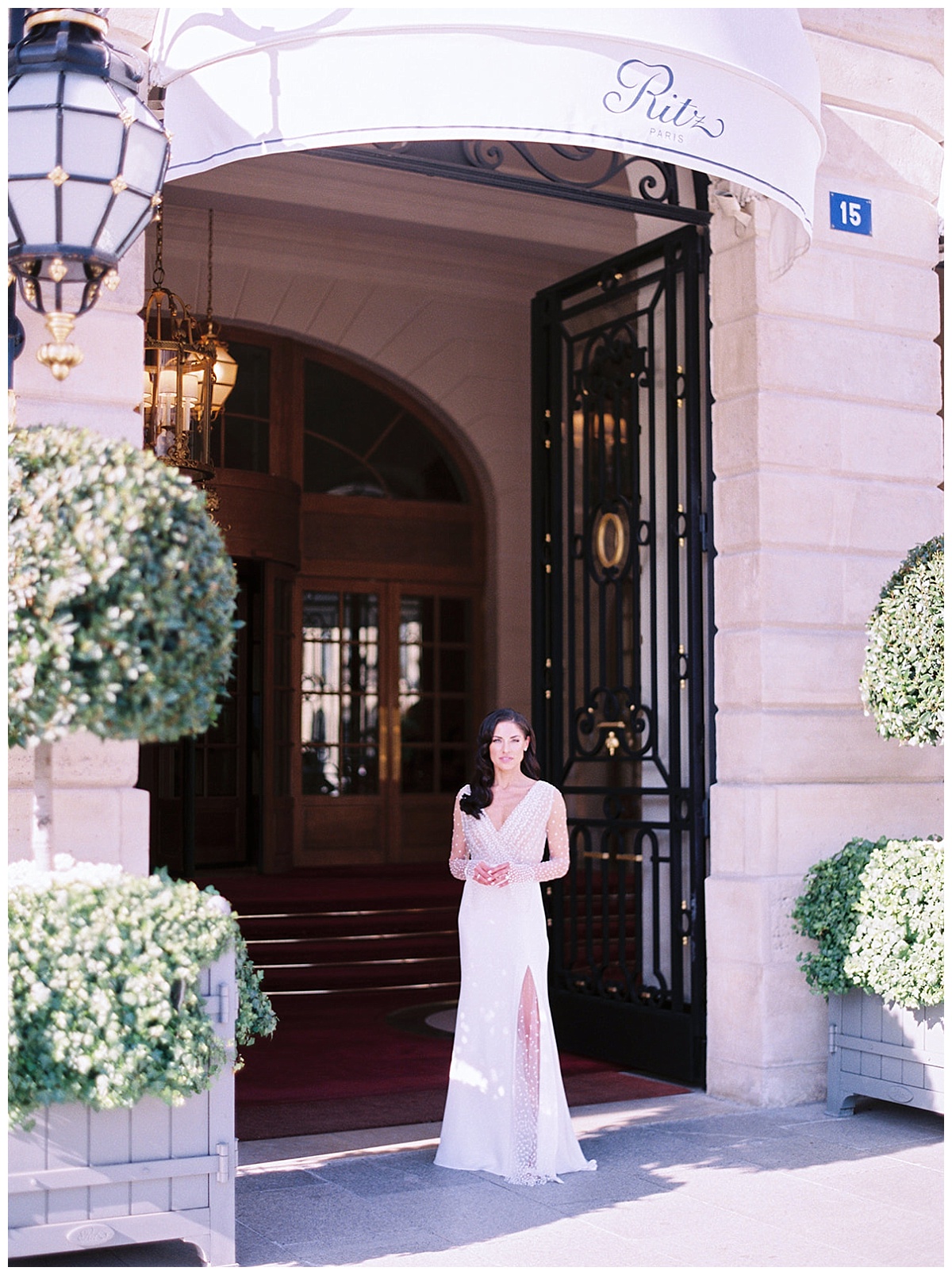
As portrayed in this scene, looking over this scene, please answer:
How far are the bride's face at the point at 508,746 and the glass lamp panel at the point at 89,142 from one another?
2.46 metres

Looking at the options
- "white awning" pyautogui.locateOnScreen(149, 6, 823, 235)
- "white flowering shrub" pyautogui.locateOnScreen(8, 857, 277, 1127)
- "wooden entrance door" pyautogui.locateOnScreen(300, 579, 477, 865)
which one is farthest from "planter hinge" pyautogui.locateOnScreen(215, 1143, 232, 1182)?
"wooden entrance door" pyautogui.locateOnScreen(300, 579, 477, 865)

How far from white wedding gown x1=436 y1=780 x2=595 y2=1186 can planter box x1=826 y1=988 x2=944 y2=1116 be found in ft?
4.69

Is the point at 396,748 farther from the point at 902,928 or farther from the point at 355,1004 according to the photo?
the point at 902,928

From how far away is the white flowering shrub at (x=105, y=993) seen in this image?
3875 mm

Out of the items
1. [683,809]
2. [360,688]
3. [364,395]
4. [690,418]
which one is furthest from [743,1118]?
[364,395]

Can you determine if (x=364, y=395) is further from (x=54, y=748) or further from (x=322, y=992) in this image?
(x=54, y=748)

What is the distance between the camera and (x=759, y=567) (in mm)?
6527


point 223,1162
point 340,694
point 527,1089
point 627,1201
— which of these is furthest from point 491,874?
point 340,694

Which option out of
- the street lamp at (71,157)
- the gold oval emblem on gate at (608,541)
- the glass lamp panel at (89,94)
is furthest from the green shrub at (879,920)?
the glass lamp panel at (89,94)

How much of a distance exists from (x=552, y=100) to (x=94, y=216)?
72.2 inches

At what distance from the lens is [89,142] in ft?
13.2

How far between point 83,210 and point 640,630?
13.2 feet

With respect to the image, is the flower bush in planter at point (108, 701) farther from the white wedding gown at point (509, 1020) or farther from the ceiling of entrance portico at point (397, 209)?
the ceiling of entrance portico at point (397, 209)

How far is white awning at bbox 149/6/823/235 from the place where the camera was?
4.98 m
